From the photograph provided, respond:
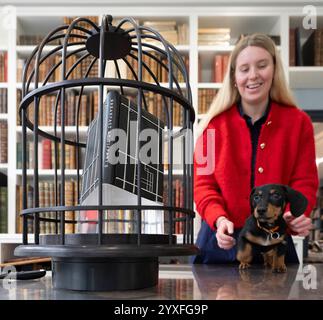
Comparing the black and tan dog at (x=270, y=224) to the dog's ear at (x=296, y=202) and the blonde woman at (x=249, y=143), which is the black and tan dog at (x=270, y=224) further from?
the blonde woman at (x=249, y=143)

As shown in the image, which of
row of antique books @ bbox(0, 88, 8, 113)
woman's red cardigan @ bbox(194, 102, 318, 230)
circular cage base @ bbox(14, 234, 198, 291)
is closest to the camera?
circular cage base @ bbox(14, 234, 198, 291)

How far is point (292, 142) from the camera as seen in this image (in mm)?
1071

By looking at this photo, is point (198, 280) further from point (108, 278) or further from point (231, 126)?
point (231, 126)

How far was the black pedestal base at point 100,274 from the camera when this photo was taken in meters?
0.54

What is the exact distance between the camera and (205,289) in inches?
23.0

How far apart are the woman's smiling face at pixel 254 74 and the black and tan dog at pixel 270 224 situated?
31cm

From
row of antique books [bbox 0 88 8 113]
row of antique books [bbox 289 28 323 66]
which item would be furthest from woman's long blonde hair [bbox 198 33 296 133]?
row of antique books [bbox 0 88 8 113]

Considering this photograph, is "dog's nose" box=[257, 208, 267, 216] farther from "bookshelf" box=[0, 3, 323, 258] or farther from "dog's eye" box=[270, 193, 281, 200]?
"bookshelf" box=[0, 3, 323, 258]

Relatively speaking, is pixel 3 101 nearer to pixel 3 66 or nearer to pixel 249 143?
pixel 3 66

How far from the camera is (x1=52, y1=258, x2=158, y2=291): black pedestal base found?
21.5 inches

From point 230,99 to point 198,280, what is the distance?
1.84 ft

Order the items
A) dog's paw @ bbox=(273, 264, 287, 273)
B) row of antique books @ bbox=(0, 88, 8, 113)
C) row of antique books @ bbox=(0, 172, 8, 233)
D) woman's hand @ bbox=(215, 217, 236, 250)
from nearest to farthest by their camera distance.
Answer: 1. dog's paw @ bbox=(273, 264, 287, 273)
2. woman's hand @ bbox=(215, 217, 236, 250)
3. row of antique books @ bbox=(0, 172, 8, 233)
4. row of antique books @ bbox=(0, 88, 8, 113)

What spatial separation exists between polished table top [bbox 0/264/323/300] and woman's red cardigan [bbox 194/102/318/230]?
1.12 feet
